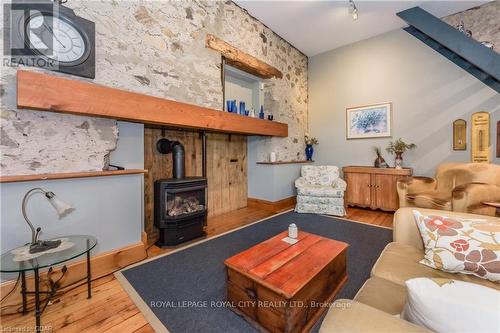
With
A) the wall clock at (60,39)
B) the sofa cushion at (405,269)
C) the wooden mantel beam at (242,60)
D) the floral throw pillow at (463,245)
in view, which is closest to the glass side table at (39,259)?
the wall clock at (60,39)

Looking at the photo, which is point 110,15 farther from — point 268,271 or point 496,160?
point 496,160

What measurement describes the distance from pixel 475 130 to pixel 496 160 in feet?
1.75

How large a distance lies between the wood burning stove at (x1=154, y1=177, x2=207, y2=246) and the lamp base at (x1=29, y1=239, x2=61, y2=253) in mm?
1040

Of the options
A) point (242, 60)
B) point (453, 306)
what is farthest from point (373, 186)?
point (453, 306)

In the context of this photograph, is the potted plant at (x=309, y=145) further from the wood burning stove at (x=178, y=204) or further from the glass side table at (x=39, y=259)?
the glass side table at (x=39, y=259)

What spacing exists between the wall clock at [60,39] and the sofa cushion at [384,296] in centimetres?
266

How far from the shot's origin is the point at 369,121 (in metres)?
4.43

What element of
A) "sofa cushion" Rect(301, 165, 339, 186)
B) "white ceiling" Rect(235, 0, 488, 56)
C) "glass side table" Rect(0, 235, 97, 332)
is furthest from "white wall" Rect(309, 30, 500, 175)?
→ "glass side table" Rect(0, 235, 97, 332)

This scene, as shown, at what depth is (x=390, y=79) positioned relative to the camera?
419 cm

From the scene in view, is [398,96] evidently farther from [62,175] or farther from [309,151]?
[62,175]

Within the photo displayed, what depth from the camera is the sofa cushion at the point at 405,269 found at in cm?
113

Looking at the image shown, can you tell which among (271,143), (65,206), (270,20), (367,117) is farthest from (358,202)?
(65,206)

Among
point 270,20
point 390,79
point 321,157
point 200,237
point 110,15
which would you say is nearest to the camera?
point 110,15

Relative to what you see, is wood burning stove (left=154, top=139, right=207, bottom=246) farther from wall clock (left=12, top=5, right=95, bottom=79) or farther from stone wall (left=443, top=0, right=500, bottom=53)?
stone wall (left=443, top=0, right=500, bottom=53)
